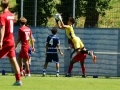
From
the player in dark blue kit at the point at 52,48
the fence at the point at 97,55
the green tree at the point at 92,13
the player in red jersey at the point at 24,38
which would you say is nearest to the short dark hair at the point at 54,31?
the player in dark blue kit at the point at 52,48

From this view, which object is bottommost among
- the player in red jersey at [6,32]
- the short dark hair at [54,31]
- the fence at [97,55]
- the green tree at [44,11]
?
the fence at [97,55]

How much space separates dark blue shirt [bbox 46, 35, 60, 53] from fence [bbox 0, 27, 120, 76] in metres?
1.12

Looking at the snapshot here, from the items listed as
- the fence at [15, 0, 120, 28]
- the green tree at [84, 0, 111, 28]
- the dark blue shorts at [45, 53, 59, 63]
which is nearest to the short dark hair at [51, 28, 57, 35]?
the dark blue shorts at [45, 53, 59, 63]

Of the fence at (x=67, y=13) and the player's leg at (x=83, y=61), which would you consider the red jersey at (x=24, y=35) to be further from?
the fence at (x=67, y=13)

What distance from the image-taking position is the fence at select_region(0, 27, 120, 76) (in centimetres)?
2419

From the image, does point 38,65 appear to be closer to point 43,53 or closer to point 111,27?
point 43,53

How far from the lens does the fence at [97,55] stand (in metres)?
24.2

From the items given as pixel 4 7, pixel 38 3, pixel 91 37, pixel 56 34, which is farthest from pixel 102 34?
pixel 4 7

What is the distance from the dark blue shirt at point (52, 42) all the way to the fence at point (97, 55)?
1.12 metres

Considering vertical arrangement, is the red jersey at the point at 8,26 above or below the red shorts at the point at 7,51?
above

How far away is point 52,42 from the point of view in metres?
23.0

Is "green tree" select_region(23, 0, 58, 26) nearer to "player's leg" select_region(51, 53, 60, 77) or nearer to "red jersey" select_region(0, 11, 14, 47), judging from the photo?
"player's leg" select_region(51, 53, 60, 77)

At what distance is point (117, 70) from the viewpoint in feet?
79.3

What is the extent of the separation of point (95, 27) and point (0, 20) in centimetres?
1100
